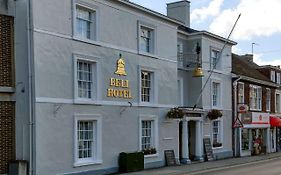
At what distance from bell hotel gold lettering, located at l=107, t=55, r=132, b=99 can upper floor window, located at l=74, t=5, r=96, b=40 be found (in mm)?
Answer: 2033

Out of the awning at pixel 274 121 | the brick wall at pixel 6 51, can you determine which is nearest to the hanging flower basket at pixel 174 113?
the brick wall at pixel 6 51

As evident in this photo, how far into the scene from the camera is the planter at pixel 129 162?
69.1 feet

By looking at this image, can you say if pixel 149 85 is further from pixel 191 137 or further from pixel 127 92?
pixel 191 137

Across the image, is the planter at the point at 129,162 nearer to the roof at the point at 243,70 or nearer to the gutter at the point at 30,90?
the gutter at the point at 30,90

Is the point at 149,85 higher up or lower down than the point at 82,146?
higher up

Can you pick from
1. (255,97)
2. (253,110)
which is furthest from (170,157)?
(255,97)

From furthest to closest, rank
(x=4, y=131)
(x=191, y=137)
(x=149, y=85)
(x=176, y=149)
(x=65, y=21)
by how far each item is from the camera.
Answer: (x=191, y=137) → (x=176, y=149) → (x=149, y=85) → (x=65, y=21) → (x=4, y=131)

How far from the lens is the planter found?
21.0 m

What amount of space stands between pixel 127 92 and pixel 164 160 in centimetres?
491

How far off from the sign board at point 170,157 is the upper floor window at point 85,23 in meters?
8.15

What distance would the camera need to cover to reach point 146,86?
78.0 feet

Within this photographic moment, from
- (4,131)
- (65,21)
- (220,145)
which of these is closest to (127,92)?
(65,21)

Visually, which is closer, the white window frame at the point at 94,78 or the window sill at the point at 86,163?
the window sill at the point at 86,163

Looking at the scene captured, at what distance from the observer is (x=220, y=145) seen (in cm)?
3109
